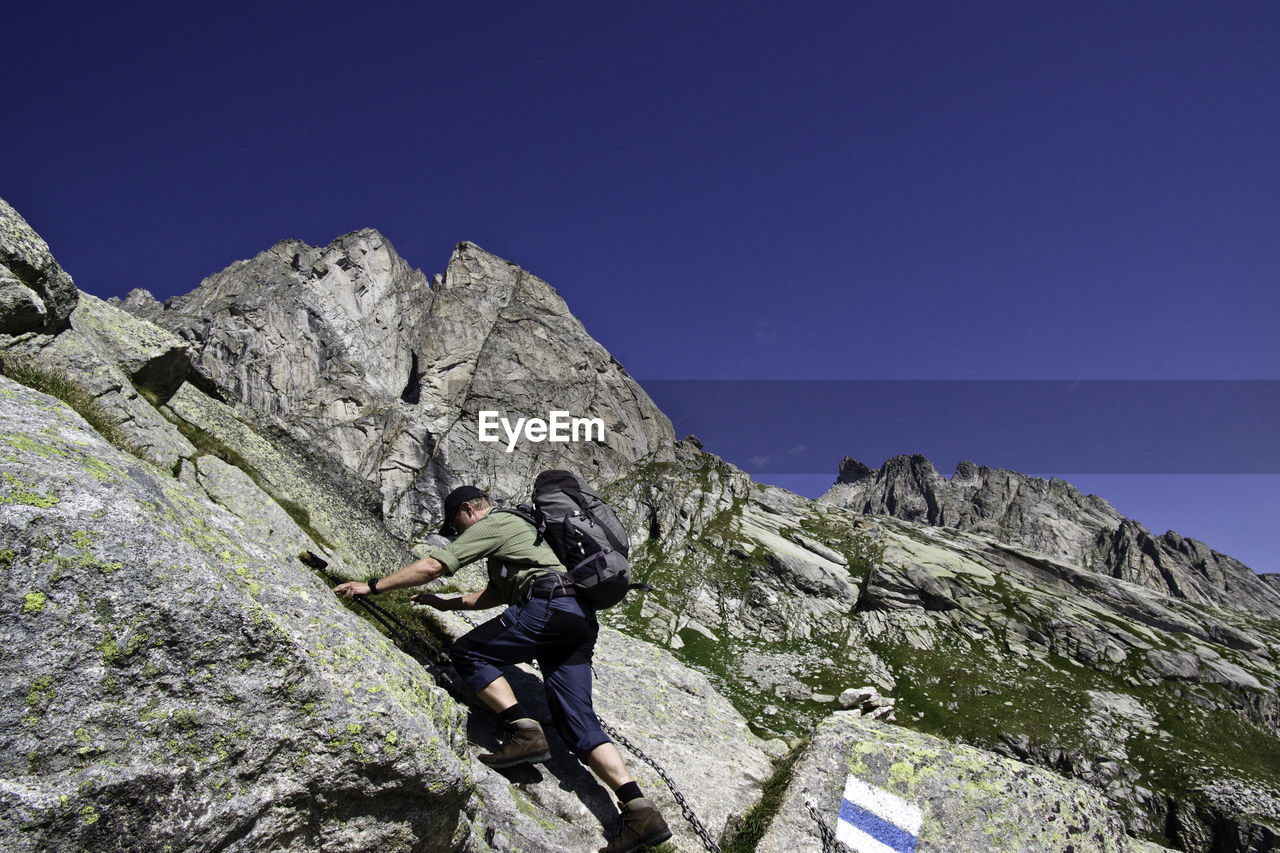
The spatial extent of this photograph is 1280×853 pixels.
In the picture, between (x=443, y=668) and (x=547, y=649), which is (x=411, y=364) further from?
(x=547, y=649)

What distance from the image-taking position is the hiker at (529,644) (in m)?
7.17

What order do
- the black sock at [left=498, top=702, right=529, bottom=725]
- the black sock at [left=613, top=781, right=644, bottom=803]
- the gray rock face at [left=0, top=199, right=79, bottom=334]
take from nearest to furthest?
the black sock at [left=613, top=781, right=644, bottom=803] < the black sock at [left=498, top=702, right=529, bottom=725] < the gray rock face at [left=0, top=199, right=79, bottom=334]

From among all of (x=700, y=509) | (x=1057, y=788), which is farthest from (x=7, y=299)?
(x=700, y=509)

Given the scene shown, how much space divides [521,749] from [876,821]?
15.4ft

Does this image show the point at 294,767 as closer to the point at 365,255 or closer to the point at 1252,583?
the point at 365,255

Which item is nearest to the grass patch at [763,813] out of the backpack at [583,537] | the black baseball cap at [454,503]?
the backpack at [583,537]

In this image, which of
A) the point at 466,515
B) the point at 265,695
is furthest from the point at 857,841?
the point at 265,695

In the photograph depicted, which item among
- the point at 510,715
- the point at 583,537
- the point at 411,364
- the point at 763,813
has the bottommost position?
the point at 510,715

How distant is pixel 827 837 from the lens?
7.63m

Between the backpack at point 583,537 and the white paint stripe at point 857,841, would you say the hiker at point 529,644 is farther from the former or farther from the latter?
the white paint stripe at point 857,841

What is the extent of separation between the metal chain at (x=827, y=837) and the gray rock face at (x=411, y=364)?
4143 inches

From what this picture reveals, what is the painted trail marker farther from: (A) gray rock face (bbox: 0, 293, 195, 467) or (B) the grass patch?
(A) gray rock face (bbox: 0, 293, 195, 467)

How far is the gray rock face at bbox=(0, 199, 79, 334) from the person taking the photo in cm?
951

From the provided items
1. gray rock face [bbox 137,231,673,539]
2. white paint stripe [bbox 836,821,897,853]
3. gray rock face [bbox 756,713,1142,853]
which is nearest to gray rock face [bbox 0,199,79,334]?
gray rock face [bbox 756,713,1142,853]
